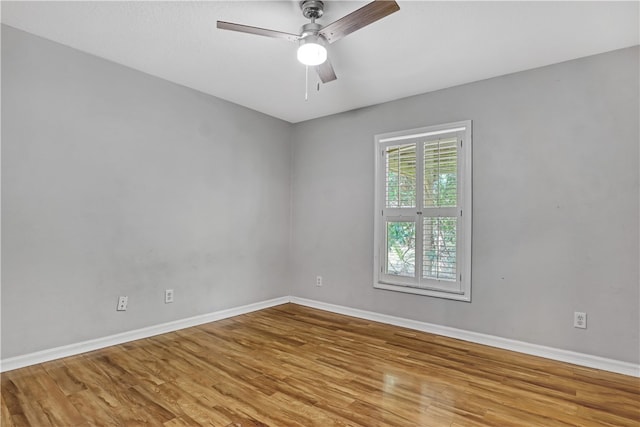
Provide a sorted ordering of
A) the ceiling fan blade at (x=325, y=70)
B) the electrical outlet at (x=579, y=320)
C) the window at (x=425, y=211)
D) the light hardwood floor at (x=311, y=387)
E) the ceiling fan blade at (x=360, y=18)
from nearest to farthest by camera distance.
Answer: the ceiling fan blade at (x=360, y=18), the light hardwood floor at (x=311, y=387), the ceiling fan blade at (x=325, y=70), the electrical outlet at (x=579, y=320), the window at (x=425, y=211)

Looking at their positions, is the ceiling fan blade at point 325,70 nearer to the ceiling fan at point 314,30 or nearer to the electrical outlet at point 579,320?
the ceiling fan at point 314,30

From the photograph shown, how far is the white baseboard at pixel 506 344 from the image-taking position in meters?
2.55

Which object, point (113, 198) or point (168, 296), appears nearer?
point (113, 198)

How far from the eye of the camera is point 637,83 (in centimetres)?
255

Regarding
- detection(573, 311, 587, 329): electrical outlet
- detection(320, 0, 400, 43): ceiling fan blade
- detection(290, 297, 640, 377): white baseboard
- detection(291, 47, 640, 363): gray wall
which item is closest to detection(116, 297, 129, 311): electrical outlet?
detection(290, 297, 640, 377): white baseboard

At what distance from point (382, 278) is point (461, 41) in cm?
243

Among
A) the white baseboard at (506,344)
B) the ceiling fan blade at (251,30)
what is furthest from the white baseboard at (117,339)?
the ceiling fan blade at (251,30)

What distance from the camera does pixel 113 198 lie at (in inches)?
117

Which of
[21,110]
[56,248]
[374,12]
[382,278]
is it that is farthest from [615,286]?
[21,110]

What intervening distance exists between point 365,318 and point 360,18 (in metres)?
3.06

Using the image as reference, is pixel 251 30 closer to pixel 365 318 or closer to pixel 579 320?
pixel 365 318

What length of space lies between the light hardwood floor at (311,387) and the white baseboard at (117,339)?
0.08 m

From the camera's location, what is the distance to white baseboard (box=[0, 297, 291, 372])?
2455 mm

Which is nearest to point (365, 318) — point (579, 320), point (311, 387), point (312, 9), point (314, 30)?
point (311, 387)
